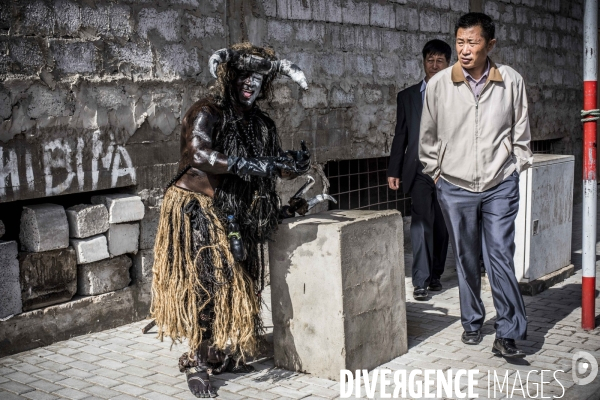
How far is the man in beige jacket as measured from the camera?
16.5 feet

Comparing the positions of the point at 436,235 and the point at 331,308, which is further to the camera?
the point at 436,235

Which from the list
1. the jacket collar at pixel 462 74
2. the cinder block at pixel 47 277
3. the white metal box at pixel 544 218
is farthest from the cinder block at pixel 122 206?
the white metal box at pixel 544 218

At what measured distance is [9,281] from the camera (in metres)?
5.07

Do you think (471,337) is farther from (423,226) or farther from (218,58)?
(218,58)

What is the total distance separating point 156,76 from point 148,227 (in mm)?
1122

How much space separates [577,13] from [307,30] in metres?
6.86

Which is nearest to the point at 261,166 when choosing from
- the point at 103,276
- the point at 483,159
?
the point at 483,159

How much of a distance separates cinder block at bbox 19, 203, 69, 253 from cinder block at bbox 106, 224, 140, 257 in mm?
383

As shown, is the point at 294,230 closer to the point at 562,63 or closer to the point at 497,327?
the point at 497,327

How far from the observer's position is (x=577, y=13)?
12.5 metres

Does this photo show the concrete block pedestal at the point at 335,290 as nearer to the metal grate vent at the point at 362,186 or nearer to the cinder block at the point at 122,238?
the cinder block at the point at 122,238

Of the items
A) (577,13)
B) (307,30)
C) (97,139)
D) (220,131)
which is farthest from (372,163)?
(577,13)

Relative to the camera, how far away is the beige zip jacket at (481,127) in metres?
5.02

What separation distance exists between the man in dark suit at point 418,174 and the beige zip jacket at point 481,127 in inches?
50.3
